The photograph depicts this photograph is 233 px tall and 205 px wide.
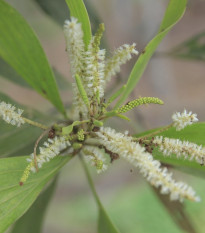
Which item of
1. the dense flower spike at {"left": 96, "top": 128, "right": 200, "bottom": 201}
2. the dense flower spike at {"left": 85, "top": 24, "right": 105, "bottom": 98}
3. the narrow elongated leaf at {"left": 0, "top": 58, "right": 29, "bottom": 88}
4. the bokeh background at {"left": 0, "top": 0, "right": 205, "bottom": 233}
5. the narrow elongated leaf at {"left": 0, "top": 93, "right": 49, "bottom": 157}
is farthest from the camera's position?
the bokeh background at {"left": 0, "top": 0, "right": 205, "bottom": 233}

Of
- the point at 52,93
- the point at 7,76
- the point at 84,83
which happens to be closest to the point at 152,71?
the point at 7,76

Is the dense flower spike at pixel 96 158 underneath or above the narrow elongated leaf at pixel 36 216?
above

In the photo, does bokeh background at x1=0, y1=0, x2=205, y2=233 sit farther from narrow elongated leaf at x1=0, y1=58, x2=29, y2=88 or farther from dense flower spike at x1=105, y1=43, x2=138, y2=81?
dense flower spike at x1=105, y1=43, x2=138, y2=81

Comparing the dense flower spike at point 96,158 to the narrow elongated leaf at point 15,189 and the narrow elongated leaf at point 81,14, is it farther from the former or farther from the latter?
the narrow elongated leaf at point 81,14

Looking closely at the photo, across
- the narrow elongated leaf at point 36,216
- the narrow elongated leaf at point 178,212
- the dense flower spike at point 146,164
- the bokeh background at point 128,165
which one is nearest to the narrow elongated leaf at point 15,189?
the dense flower spike at point 146,164

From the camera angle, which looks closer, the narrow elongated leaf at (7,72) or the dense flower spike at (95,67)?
the dense flower spike at (95,67)

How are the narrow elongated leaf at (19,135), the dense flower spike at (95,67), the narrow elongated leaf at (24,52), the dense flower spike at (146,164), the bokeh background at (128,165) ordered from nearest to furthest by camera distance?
1. the dense flower spike at (146,164)
2. the dense flower spike at (95,67)
3. the narrow elongated leaf at (24,52)
4. the narrow elongated leaf at (19,135)
5. the bokeh background at (128,165)

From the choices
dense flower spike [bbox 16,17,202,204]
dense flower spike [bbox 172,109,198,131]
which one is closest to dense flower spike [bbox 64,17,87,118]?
dense flower spike [bbox 16,17,202,204]

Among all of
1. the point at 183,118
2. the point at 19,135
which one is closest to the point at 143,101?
the point at 183,118
